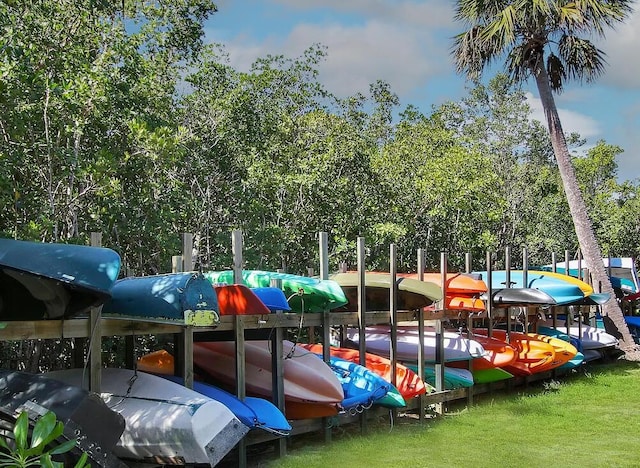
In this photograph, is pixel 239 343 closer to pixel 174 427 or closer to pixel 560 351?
pixel 174 427

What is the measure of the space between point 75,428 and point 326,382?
3.59 metres

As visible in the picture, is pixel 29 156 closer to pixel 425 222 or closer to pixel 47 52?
pixel 47 52

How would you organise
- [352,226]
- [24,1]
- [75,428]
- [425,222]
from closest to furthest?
[75,428], [24,1], [352,226], [425,222]

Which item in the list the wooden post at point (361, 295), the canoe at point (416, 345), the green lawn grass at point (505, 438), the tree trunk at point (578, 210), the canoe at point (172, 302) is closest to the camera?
the canoe at point (172, 302)

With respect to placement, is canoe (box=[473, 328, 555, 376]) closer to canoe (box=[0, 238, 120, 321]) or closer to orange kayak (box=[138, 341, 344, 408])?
orange kayak (box=[138, 341, 344, 408])

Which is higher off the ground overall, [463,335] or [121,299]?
[121,299]

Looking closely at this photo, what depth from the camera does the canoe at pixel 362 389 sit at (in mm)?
8594

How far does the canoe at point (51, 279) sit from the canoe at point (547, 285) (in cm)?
895

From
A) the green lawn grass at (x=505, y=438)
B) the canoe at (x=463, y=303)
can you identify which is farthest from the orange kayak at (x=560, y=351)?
the canoe at (x=463, y=303)

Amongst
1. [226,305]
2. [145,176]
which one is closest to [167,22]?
[145,176]

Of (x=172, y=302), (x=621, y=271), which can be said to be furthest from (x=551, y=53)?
(x=172, y=302)

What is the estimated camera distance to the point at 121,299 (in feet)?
21.6

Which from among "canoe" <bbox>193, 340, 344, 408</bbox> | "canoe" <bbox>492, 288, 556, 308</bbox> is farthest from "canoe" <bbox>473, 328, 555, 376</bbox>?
"canoe" <bbox>193, 340, 344, 408</bbox>

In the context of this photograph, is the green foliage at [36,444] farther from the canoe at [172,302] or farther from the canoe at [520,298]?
the canoe at [520,298]
